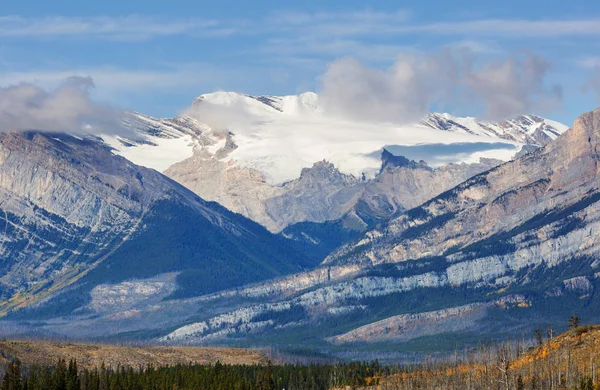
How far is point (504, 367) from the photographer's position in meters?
183

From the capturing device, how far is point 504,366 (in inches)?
7156

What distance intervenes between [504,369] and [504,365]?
153 cm

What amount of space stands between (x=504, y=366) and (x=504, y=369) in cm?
77

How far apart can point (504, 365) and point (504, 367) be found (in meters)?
1.70

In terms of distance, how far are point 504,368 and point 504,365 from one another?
198cm

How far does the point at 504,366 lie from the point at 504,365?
786mm

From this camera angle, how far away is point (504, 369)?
182375 mm

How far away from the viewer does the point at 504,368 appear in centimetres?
18288

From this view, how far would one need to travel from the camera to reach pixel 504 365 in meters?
181

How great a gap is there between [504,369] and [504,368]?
509 millimetres

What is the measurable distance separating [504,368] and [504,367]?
30 centimetres

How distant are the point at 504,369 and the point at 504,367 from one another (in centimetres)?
33
